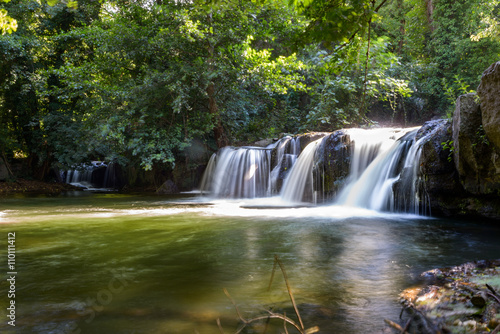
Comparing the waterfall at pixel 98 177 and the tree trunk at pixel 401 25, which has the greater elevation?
the tree trunk at pixel 401 25

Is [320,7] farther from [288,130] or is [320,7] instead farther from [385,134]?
[288,130]

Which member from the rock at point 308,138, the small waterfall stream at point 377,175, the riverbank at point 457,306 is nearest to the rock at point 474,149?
the small waterfall stream at point 377,175

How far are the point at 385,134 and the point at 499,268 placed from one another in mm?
8349

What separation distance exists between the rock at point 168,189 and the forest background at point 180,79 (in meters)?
1.09

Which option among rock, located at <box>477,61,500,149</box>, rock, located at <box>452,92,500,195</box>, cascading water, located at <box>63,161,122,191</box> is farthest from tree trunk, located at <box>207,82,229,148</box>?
rock, located at <box>477,61,500,149</box>

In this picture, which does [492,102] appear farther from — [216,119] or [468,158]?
[216,119]

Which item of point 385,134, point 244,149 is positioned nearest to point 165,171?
point 244,149

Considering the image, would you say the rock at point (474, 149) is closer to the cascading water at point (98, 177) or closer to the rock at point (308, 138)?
the rock at point (308, 138)

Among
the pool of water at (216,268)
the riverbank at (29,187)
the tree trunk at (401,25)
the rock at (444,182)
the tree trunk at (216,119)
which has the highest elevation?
the tree trunk at (401,25)

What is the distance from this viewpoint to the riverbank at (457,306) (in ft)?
7.47

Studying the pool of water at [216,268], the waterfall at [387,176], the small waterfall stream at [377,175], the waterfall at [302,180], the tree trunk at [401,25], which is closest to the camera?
the pool of water at [216,268]

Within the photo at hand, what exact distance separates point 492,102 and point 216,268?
17.3ft

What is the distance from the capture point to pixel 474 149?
23.1 ft

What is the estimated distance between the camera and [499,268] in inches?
127
